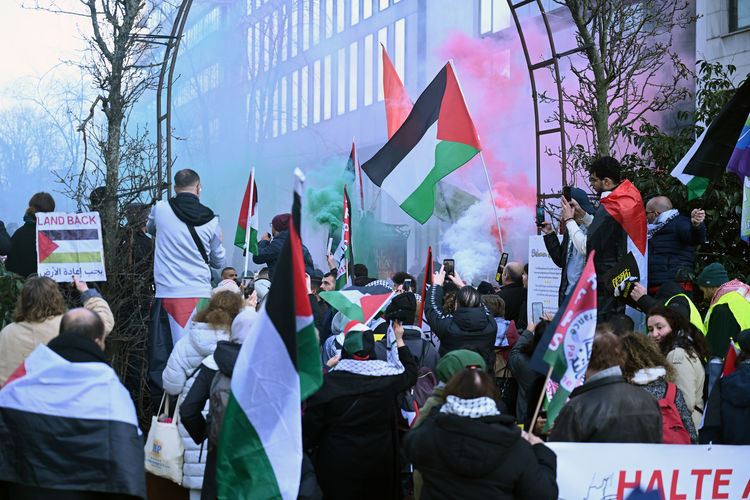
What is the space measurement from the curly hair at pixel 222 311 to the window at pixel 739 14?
11.8 metres

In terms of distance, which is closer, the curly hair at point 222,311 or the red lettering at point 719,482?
the red lettering at point 719,482

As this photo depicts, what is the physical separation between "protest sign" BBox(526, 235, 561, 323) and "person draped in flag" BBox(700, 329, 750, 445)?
11.8 feet

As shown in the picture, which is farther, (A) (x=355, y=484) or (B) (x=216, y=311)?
(B) (x=216, y=311)

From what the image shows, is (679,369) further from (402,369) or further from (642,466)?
(402,369)

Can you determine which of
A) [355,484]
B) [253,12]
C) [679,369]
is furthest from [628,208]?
[253,12]

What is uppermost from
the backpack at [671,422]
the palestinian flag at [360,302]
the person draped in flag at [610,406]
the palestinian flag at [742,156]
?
the palestinian flag at [742,156]

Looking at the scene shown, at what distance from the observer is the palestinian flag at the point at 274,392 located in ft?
11.4

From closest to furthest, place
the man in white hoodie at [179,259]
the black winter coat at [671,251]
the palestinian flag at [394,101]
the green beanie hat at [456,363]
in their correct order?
the green beanie hat at [456,363]
the man in white hoodie at [179,259]
the black winter coat at [671,251]
the palestinian flag at [394,101]

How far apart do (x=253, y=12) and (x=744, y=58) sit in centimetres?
1179

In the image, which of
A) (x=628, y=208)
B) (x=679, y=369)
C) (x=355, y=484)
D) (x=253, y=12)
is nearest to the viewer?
(x=355, y=484)

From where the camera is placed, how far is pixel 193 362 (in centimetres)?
570

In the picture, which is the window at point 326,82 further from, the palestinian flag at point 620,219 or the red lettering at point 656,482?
the red lettering at point 656,482

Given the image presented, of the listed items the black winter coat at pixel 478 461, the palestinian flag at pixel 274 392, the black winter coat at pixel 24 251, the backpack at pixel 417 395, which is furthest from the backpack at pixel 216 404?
the black winter coat at pixel 24 251

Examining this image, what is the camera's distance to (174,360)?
573 centimetres
